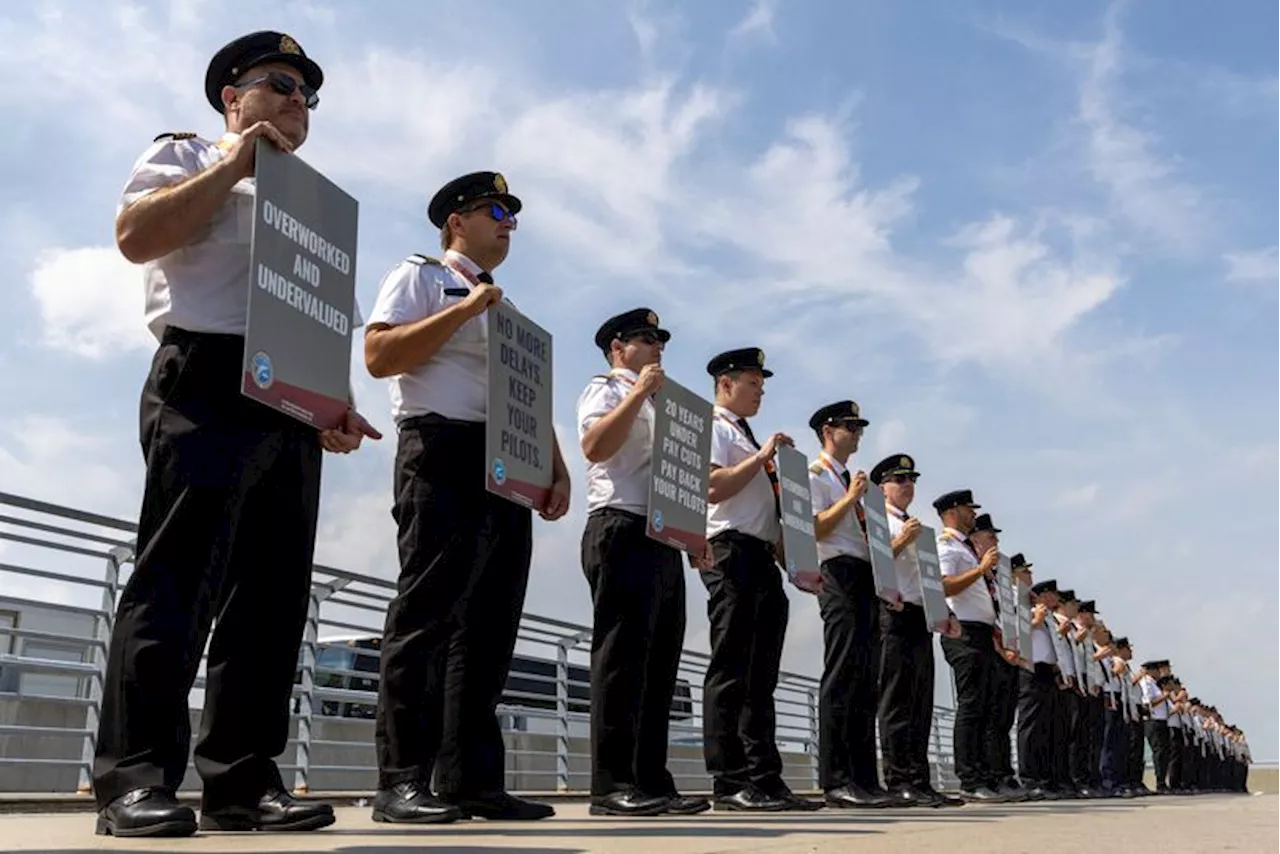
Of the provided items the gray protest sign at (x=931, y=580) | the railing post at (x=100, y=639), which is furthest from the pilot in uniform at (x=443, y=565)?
the gray protest sign at (x=931, y=580)

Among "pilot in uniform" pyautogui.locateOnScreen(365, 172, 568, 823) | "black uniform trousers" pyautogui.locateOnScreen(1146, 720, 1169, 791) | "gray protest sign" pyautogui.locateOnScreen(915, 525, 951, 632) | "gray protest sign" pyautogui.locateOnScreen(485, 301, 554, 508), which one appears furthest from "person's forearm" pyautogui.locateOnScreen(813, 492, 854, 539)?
"black uniform trousers" pyautogui.locateOnScreen(1146, 720, 1169, 791)

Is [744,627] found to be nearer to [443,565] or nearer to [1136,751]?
[443,565]

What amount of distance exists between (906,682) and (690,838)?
423cm

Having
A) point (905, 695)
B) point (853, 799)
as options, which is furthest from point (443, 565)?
point (905, 695)

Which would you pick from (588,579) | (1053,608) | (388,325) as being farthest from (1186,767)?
(388,325)

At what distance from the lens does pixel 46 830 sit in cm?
318

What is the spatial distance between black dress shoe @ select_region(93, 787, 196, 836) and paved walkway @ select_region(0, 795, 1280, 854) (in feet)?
0.13

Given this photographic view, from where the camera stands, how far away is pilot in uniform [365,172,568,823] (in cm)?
379

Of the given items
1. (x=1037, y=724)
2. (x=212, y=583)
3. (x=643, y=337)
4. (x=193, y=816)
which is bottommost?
(x=193, y=816)

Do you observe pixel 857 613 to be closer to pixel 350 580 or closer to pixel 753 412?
pixel 753 412

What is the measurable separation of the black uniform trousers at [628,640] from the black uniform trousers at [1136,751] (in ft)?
42.2

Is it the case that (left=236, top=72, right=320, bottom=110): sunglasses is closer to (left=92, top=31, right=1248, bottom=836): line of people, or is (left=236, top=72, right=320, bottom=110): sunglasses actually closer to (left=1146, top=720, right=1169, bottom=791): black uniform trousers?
(left=92, top=31, right=1248, bottom=836): line of people

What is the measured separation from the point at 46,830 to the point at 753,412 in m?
3.86

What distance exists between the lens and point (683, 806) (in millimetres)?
4871
